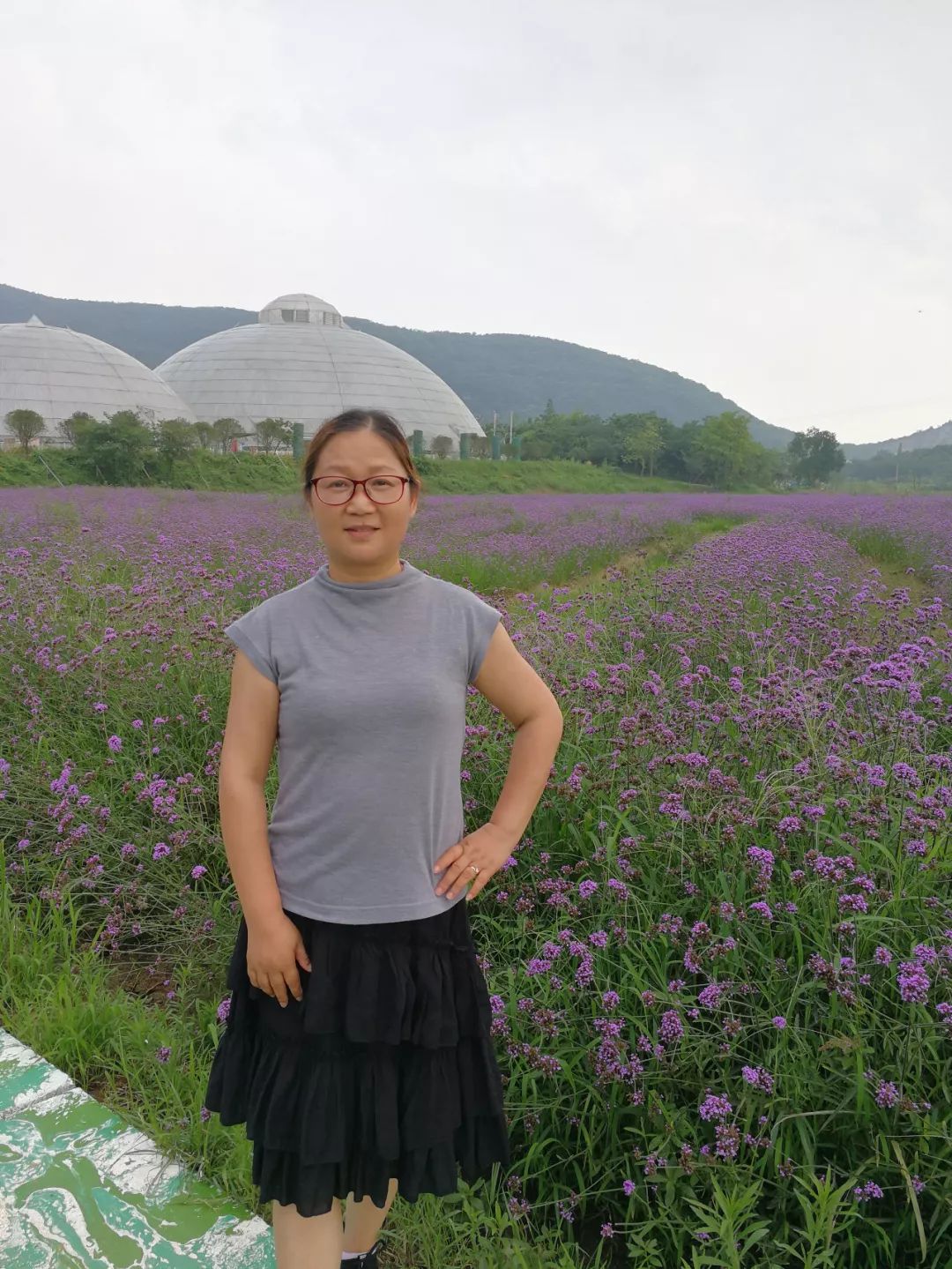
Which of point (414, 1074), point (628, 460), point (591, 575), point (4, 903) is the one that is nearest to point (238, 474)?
point (591, 575)

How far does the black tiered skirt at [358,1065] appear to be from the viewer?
1.21m

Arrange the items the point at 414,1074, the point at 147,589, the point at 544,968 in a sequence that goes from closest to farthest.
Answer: the point at 414,1074 → the point at 544,968 → the point at 147,589

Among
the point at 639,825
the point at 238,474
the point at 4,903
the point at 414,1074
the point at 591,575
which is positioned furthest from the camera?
the point at 238,474

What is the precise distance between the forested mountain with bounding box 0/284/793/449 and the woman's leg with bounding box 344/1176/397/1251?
137m

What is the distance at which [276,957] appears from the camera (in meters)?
1.20

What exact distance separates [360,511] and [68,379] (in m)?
46.8

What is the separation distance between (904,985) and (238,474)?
25.4m

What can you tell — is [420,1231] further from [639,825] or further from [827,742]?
[827,742]

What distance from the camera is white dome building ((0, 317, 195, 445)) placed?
39281 millimetres

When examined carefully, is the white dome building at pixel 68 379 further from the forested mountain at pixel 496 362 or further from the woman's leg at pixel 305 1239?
the forested mountain at pixel 496 362

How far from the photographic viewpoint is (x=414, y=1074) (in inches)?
49.3

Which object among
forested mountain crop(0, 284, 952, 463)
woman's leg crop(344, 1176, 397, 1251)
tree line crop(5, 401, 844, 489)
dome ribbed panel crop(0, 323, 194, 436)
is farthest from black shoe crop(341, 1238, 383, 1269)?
forested mountain crop(0, 284, 952, 463)

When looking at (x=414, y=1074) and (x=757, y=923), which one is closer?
(x=414, y=1074)

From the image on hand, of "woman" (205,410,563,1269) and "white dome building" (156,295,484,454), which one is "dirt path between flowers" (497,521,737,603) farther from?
"white dome building" (156,295,484,454)
